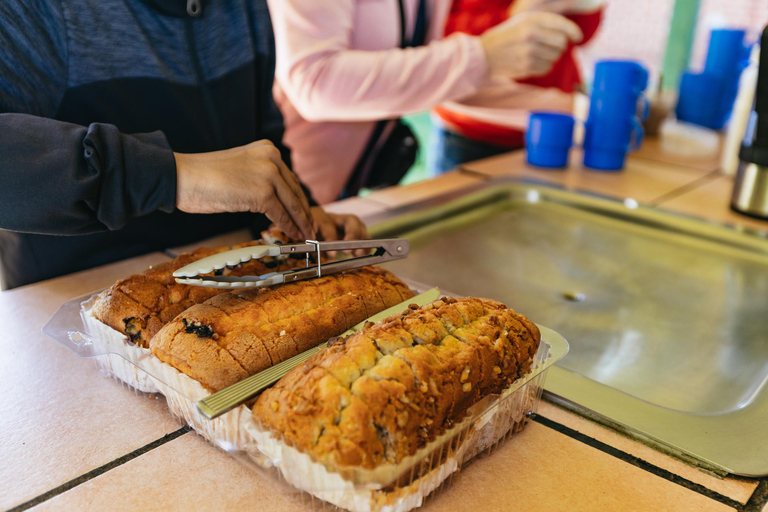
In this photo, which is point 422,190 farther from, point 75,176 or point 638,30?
point 638,30

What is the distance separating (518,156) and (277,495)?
5.56ft

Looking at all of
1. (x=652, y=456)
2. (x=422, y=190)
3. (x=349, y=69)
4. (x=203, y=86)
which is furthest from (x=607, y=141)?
(x=652, y=456)

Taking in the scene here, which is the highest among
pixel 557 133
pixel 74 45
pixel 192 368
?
pixel 74 45

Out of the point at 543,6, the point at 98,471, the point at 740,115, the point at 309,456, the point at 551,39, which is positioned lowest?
the point at 98,471

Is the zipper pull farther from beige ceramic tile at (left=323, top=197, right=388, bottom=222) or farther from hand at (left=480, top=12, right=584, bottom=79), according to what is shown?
hand at (left=480, top=12, right=584, bottom=79)

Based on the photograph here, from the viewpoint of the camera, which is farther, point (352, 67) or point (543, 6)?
point (543, 6)

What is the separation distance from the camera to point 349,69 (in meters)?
1.65

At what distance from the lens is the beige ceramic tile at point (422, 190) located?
165cm

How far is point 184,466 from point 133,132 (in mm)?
772

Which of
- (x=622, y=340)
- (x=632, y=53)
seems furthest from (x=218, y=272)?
(x=632, y=53)

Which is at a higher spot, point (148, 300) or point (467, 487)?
point (148, 300)

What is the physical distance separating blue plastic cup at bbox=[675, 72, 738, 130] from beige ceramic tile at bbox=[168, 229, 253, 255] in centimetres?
202

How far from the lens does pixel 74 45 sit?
109cm

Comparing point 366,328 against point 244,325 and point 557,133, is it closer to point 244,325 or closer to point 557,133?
point 244,325
